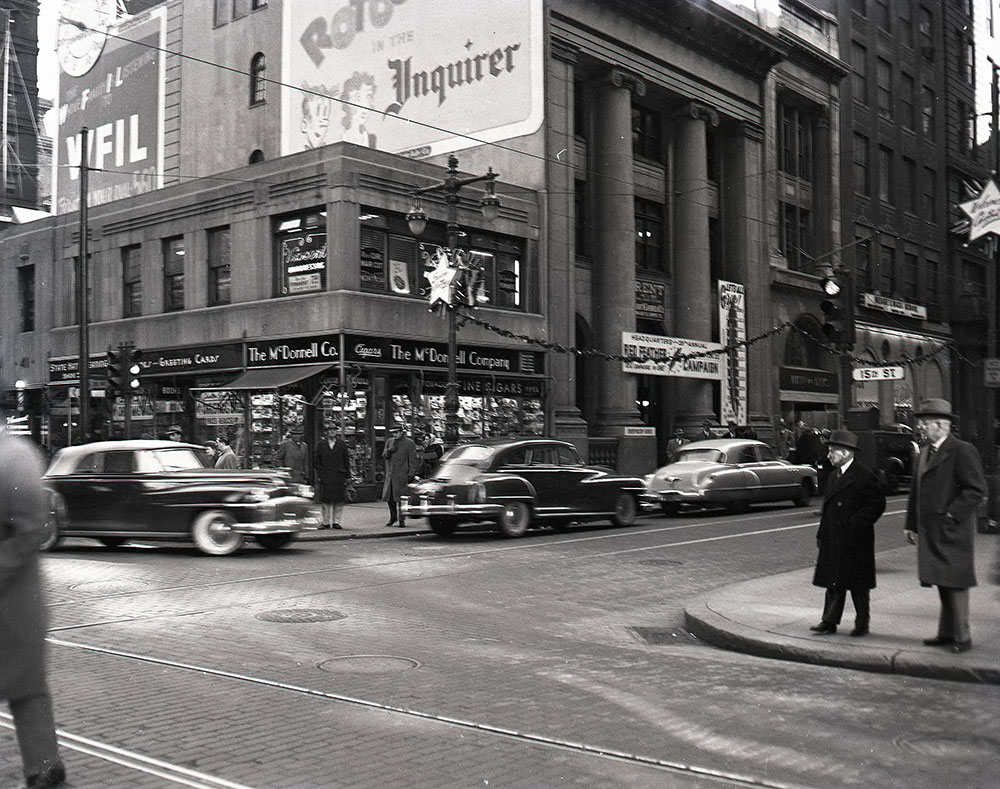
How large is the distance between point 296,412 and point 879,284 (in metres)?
30.7

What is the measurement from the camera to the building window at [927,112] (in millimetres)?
51878

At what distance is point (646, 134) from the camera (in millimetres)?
37625

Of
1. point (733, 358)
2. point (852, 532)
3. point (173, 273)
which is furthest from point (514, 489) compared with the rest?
point (733, 358)

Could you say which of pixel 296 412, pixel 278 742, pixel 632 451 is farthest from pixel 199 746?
pixel 632 451

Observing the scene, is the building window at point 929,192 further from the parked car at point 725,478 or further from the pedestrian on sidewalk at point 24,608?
the pedestrian on sidewalk at point 24,608

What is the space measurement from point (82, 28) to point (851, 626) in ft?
138

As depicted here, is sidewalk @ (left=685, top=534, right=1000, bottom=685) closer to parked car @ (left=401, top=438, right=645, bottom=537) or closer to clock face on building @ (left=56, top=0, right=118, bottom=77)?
parked car @ (left=401, top=438, right=645, bottom=537)

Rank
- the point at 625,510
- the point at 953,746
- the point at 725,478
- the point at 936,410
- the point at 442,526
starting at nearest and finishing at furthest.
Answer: the point at 953,746, the point at 936,410, the point at 442,526, the point at 625,510, the point at 725,478

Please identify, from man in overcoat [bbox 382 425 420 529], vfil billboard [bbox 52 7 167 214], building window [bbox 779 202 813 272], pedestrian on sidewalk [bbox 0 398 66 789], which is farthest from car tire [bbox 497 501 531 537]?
building window [bbox 779 202 813 272]

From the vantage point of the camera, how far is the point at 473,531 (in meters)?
20.6

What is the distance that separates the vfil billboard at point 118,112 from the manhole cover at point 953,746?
3744cm

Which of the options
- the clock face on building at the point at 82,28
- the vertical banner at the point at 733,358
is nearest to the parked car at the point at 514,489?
the vertical banner at the point at 733,358

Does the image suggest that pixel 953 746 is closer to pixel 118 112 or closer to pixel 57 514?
pixel 57 514

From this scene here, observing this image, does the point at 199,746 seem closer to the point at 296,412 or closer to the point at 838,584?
the point at 838,584
